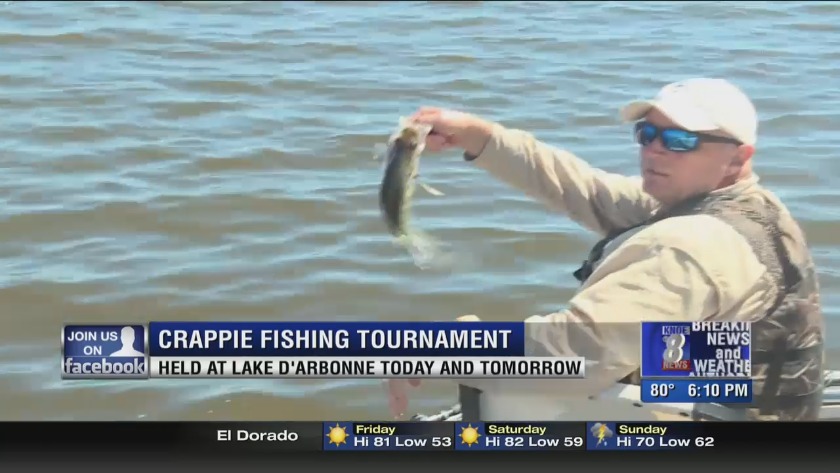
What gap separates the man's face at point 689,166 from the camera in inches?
122

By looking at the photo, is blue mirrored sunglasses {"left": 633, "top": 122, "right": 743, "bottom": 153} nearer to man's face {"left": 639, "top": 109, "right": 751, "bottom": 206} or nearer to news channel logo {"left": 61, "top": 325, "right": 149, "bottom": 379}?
man's face {"left": 639, "top": 109, "right": 751, "bottom": 206}

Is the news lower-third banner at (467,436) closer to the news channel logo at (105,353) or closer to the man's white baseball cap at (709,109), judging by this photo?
the news channel logo at (105,353)

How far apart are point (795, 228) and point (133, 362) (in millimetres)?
1661

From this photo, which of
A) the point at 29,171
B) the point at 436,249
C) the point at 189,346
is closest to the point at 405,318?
the point at 436,249

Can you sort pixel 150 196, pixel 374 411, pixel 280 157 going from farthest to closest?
pixel 280 157 → pixel 150 196 → pixel 374 411

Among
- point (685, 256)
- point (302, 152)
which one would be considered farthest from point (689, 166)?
point (302, 152)

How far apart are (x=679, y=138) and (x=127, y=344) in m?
1.45

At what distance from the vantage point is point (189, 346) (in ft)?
10.1

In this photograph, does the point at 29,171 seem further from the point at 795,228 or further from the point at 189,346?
the point at 795,228

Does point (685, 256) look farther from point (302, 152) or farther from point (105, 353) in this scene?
point (302, 152)

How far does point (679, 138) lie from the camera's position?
10.2ft

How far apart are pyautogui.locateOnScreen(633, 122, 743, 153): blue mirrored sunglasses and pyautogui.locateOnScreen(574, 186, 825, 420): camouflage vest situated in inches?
5.2

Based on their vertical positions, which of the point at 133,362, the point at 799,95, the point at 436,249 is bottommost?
the point at 133,362

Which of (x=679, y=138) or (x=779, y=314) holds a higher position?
(x=679, y=138)
